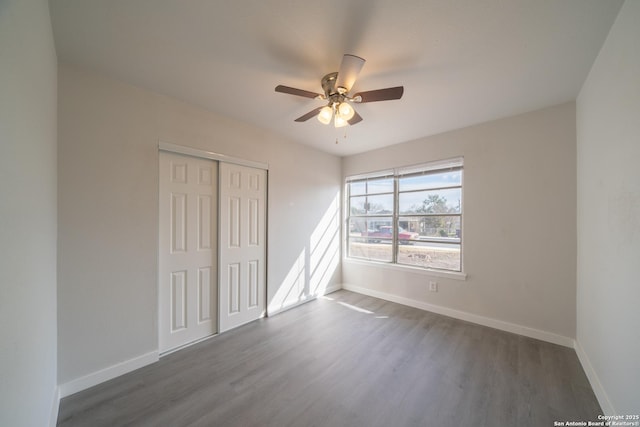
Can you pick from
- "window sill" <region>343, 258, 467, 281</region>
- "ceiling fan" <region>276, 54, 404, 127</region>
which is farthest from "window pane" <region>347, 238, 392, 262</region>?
"ceiling fan" <region>276, 54, 404, 127</region>

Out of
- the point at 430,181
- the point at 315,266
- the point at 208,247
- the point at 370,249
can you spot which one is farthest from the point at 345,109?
the point at 370,249

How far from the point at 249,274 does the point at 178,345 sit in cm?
104

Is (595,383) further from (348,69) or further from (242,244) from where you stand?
(242,244)

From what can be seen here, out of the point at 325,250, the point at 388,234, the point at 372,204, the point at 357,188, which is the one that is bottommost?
the point at 325,250

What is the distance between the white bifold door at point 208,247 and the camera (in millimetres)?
2357

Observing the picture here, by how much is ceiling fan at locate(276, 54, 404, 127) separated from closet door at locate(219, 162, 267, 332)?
142 centimetres

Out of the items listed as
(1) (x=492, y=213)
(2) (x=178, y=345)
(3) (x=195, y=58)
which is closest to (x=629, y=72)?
(1) (x=492, y=213)

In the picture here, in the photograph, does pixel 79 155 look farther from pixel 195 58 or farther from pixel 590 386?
pixel 590 386

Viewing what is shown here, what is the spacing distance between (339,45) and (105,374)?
3.28 metres

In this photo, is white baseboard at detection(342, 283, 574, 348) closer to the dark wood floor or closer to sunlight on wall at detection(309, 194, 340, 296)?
the dark wood floor

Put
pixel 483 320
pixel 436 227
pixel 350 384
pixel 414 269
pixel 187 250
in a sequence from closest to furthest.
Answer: pixel 350 384, pixel 187 250, pixel 483 320, pixel 436 227, pixel 414 269

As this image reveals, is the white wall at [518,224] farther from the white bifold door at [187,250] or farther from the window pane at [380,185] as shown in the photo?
the white bifold door at [187,250]

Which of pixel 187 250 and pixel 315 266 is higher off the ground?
pixel 187 250

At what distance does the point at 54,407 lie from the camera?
1.56 metres
